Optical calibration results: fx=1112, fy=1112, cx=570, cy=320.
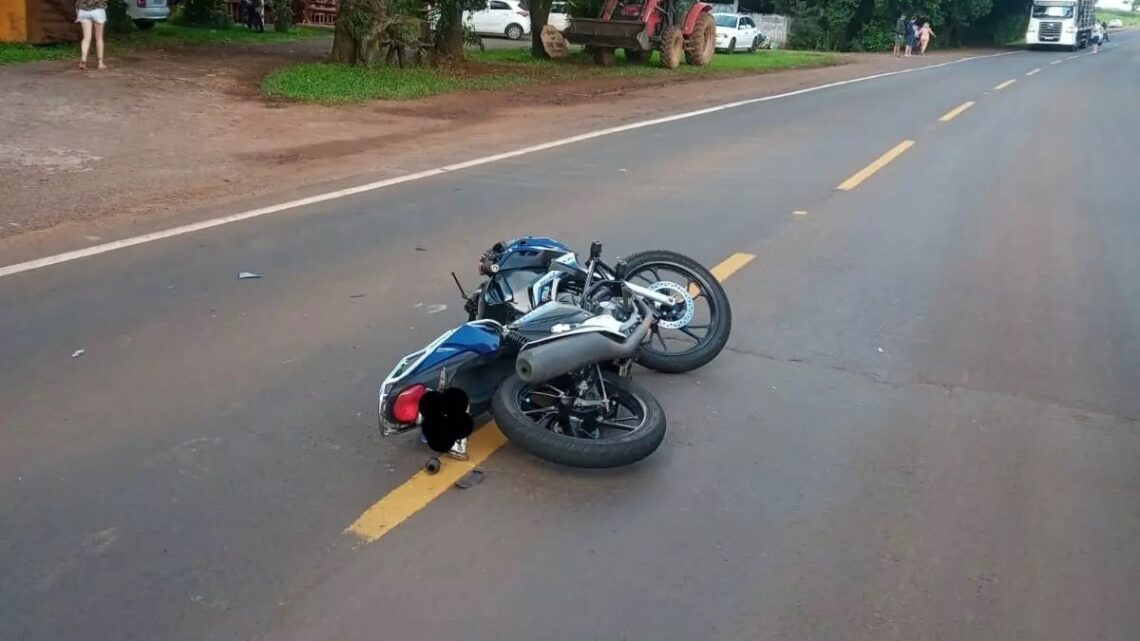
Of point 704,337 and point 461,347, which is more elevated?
point 461,347

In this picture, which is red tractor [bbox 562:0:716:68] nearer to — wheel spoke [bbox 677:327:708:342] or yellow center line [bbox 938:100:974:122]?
yellow center line [bbox 938:100:974:122]

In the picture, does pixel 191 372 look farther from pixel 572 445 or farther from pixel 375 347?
pixel 572 445

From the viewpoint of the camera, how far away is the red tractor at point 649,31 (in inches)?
1074

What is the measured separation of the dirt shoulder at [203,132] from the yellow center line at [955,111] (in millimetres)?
4152

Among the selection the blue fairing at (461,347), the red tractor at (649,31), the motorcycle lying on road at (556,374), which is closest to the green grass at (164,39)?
the red tractor at (649,31)

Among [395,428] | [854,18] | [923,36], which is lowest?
[395,428]

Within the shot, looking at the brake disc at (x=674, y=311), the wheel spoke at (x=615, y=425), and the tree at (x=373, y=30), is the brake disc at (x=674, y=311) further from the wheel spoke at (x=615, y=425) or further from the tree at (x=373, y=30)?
the tree at (x=373, y=30)

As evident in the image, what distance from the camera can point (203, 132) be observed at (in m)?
14.1

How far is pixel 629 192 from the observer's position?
A: 11.3 meters

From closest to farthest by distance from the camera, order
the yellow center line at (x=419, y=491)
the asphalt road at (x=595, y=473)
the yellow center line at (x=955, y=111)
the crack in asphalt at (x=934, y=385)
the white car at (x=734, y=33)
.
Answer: the asphalt road at (x=595, y=473), the yellow center line at (x=419, y=491), the crack in asphalt at (x=934, y=385), the yellow center line at (x=955, y=111), the white car at (x=734, y=33)

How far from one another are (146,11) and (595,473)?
26209 millimetres

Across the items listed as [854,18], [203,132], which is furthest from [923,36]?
[203,132]

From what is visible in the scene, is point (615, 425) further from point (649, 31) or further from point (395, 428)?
point (649, 31)

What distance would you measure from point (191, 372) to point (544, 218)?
4557 mm
